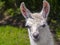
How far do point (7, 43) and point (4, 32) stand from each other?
1.07 meters

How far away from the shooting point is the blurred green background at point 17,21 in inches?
350

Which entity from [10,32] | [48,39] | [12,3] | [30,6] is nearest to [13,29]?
[10,32]

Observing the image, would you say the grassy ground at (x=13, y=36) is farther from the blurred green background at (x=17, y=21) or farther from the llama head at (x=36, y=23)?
the llama head at (x=36, y=23)

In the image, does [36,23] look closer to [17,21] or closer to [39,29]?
[39,29]

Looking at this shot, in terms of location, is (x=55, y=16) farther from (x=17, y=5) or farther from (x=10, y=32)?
(x=10, y=32)

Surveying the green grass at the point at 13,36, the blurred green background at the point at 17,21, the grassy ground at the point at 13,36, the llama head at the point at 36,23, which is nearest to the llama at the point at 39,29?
the llama head at the point at 36,23

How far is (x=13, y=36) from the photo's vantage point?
10312mm

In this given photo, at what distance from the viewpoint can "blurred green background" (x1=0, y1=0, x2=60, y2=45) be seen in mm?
8883

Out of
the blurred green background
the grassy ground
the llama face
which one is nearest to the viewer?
the llama face

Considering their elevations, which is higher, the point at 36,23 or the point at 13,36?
the point at 36,23

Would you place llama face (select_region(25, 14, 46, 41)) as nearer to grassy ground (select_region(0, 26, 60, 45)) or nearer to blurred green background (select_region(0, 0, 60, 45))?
blurred green background (select_region(0, 0, 60, 45))

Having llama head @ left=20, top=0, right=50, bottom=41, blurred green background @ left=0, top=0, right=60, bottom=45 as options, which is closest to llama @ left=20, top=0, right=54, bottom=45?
llama head @ left=20, top=0, right=50, bottom=41

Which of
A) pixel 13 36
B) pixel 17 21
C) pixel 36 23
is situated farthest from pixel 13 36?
pixel 36 23

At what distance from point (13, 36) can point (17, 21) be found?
0.85 m
